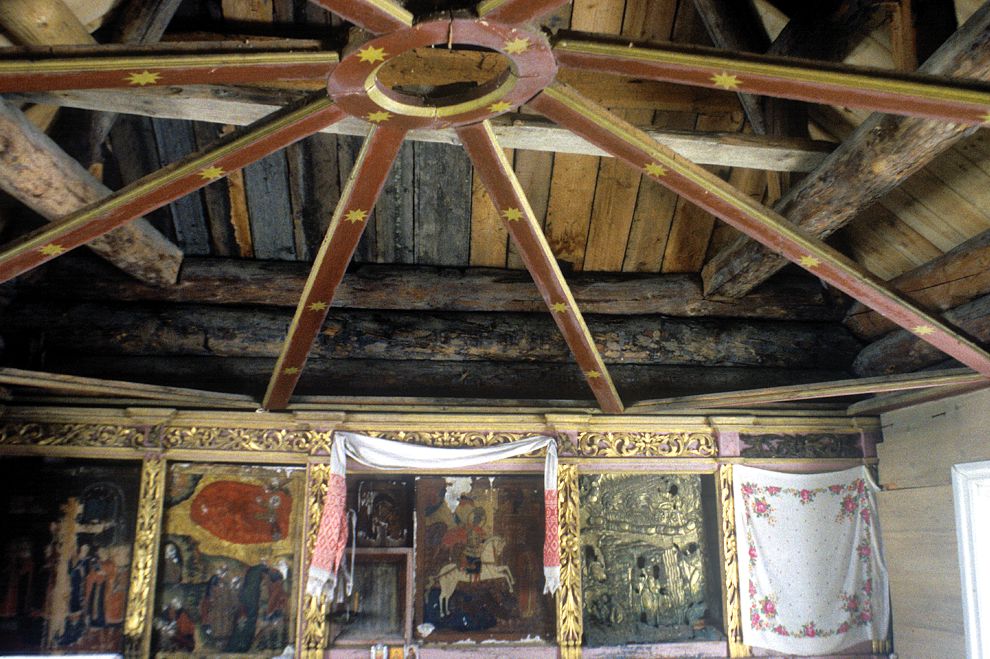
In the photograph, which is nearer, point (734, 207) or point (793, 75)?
point (793, 75)

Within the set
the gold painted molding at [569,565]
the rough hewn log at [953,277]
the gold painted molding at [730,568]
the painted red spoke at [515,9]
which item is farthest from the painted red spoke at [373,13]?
the gold painted molding at [730,568]

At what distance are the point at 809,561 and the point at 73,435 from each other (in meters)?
4.53

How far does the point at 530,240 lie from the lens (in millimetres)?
3607

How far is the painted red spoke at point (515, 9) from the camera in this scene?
2256mm

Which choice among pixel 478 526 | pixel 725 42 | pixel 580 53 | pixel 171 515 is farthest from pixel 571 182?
pixel 171 515

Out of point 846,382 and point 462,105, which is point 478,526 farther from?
point 462,105

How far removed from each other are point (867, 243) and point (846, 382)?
3.34 ft

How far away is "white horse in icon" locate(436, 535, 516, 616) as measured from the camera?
518cm

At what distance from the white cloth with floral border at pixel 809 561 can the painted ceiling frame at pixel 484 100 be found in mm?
1910

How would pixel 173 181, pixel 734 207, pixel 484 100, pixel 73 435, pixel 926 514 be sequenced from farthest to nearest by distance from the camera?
pixel 73 435
pixel 926 514
pixel 734 207
pixel 173 181
pixel 484 100

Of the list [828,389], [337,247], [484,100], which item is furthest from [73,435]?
[828,389]

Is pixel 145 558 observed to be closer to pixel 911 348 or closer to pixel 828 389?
pixel 828 389

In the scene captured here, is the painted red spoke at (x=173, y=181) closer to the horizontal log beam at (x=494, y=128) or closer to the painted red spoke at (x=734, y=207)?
the horizontal log beam at (x=494, y=128)

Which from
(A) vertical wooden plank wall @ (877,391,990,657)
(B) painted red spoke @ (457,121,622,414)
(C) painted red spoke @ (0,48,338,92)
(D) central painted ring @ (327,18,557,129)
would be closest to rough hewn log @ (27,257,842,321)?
(B) painted red spoke @ (457,121,622,414)
